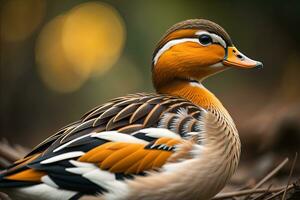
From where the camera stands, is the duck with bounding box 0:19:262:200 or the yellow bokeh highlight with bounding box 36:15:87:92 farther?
the yellow bokeh highlight with bounding box 36:15:87:92

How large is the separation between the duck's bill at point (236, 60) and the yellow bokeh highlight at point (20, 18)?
6499 mm

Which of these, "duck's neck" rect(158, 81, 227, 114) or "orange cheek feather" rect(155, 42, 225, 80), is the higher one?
"orange cheek feather" rect(155, 42, 225, 80)

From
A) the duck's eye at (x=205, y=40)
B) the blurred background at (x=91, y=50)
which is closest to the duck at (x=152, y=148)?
the duck's eye at (x=205, y=40)

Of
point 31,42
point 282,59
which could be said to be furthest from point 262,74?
point 31,42

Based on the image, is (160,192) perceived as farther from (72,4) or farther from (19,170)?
(72,4)

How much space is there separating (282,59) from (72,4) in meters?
3.18

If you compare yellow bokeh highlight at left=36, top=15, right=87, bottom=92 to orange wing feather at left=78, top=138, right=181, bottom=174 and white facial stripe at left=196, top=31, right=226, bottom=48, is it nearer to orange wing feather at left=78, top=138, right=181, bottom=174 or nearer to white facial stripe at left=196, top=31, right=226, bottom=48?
white facial stripe at left=196, top=31, right=226, bottom=48

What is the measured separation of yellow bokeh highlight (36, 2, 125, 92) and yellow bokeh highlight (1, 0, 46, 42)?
0.69 ft

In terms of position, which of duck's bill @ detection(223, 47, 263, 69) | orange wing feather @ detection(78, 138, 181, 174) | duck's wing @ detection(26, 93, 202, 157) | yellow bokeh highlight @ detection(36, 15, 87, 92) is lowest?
yellow bokeh highlight @ detection(36, 15, 87, 92)

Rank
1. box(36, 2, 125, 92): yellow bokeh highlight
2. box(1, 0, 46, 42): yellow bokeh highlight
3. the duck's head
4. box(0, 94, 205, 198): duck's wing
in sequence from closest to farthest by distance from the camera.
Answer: box(0, 94, 205, 198): duck's wing, the duck's head, box(1, 0, 46, 42): yellow bokeh highlight, box(36, 2, 125, 92): yellow bokeh highlight

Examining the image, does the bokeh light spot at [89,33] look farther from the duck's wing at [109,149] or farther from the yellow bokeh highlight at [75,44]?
the duck's wing at [109,149]

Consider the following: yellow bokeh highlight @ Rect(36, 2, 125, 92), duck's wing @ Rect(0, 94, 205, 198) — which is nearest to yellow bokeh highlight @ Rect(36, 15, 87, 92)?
yellow bokeh highlight @ Rect(36, 2, 125, 92)

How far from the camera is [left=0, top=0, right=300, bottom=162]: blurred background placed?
33.4ft

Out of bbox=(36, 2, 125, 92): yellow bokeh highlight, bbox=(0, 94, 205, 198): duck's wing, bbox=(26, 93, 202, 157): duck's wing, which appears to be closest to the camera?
bbox=(0, 94, 205, 198): duck's wing
